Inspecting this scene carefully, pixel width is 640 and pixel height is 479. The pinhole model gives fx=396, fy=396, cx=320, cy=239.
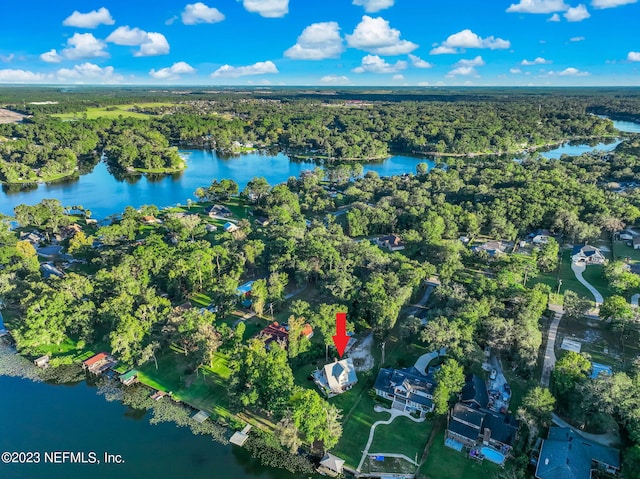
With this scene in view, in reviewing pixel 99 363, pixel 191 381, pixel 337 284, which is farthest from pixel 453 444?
pixel 99 363

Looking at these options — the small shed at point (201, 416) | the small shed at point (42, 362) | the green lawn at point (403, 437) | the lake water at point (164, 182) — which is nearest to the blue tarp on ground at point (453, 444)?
the green lawn at point (403, 437)

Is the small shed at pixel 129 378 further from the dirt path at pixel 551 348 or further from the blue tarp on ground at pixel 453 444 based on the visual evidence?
the dirt path at pixel 551 348

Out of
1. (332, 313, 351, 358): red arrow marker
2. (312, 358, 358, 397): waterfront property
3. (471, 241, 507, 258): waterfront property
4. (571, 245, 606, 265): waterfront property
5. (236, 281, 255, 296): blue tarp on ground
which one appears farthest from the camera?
(471, 241, 507, 258): waterfront property

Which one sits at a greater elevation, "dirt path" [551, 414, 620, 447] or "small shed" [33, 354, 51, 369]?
"small shed" [33, 354, 51, 369]

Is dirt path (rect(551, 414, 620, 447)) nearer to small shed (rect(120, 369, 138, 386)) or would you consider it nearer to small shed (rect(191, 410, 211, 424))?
small shed (rect(191, 410, 211, 424))

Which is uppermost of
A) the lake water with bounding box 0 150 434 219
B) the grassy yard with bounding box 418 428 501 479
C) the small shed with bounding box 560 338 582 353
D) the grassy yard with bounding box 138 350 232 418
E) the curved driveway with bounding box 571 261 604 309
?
the lake water with bounding box 0 150 434 219

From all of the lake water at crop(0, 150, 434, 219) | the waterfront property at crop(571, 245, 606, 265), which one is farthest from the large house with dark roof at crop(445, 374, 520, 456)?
the lake water at crop(0, 150, 434, 219)

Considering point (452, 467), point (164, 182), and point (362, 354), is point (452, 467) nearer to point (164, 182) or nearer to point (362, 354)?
point (362, 354)

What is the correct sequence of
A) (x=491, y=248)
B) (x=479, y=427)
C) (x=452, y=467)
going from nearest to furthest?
(x=452, y=467)
(x=479, y=427)
(x=491, y=248)
